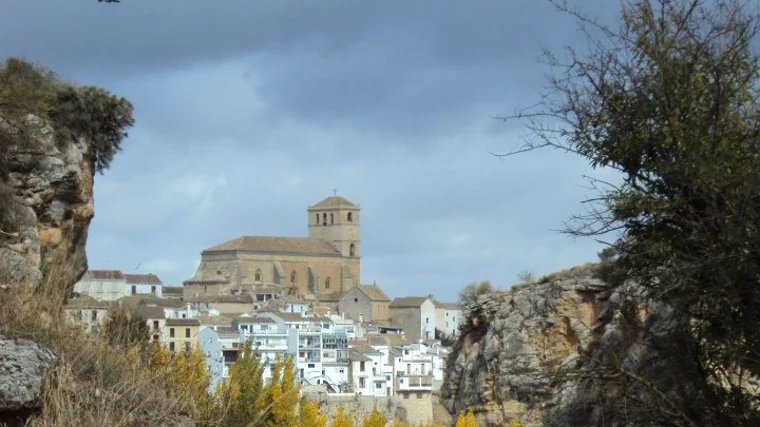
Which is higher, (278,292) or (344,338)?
(278,292)

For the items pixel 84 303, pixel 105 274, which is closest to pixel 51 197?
pixel 105 274

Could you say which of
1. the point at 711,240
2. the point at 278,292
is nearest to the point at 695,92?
the point at 711,240

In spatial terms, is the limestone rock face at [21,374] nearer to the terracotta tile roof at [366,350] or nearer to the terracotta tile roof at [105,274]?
the terracotta tile roof at [105,274]

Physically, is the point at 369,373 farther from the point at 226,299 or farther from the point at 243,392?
the point at 243,392

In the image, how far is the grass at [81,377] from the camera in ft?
19.4

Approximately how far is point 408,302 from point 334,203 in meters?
27.3

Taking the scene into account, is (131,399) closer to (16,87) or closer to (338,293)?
(16,87)

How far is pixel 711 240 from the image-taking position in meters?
6.18

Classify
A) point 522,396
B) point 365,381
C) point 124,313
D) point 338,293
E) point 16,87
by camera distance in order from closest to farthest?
point 124,313 < point 16,87 < point 522,396 < point 365,381 < point 338,293

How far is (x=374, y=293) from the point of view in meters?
143

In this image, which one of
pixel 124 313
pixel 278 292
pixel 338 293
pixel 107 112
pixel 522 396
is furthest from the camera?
pixel 338 293

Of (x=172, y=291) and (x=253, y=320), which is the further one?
(x=172, y=291)

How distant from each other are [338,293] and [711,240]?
149 meters

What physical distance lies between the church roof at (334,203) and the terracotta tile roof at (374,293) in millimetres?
22555
